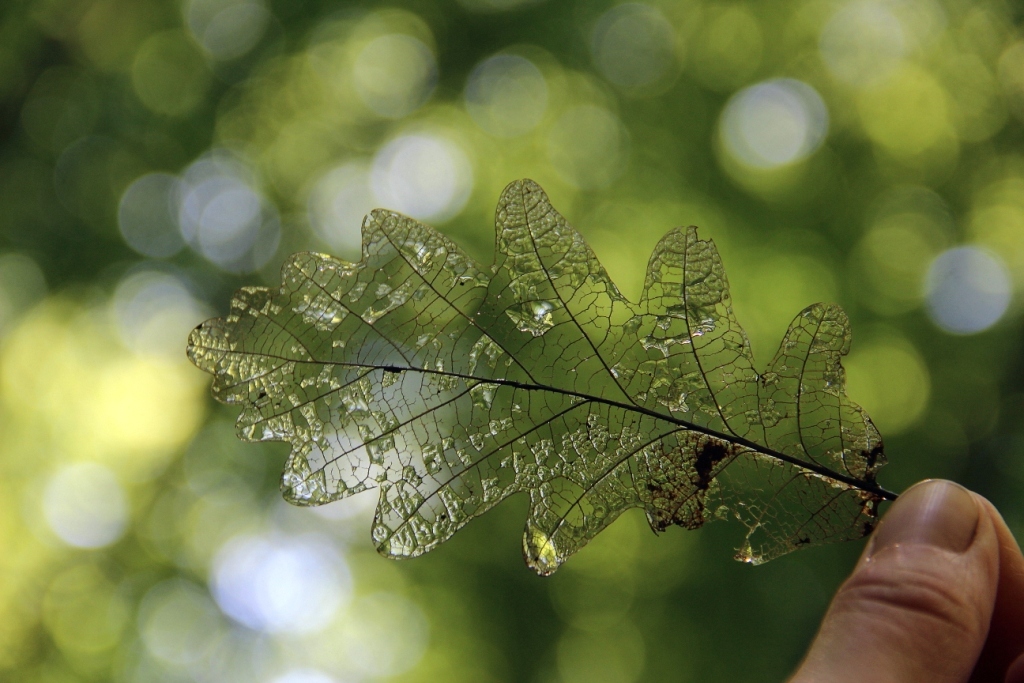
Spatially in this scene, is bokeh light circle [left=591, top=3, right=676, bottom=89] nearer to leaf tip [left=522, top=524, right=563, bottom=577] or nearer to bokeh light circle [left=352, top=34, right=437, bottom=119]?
bokeh light circle [left=352, top=34, right=437, bottom=119]

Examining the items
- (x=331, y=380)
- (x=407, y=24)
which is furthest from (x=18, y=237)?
(x=331, y=380)

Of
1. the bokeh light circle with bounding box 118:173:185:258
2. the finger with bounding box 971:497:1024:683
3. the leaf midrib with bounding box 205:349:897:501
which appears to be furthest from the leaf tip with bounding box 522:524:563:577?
the bokeh light circle with bounding box 118:173:185:258

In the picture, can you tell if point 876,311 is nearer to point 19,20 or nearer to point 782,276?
point 782,276

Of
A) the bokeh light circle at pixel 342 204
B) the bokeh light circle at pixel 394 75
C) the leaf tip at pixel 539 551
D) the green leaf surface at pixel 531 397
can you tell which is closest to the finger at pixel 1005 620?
the green leaf surface at pixel 531 397

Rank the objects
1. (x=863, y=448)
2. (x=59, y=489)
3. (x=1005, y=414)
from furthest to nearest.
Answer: (x=59, y=489) → (x=1005, y=414) → (x=863, y=448)

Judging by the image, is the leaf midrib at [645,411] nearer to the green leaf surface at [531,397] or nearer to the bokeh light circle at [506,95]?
the green leaf surface at [531,397]
